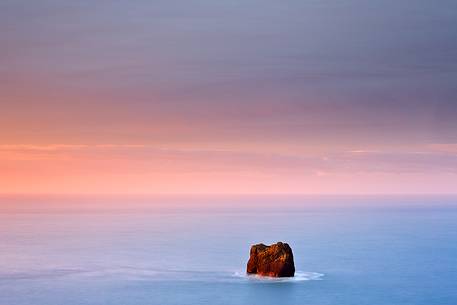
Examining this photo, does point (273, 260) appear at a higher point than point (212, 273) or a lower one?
lower

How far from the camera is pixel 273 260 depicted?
97.7 metres

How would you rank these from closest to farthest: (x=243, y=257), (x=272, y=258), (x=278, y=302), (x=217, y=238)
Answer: (x=278, y=302), (x=272, y=258), (x=243, y=257), (x=217, y=238)

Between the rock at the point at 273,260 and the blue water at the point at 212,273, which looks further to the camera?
the blue water at the point at 212,273

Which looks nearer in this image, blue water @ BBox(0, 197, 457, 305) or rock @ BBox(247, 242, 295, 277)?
rock @ BBox(247, 242, 295, 277)

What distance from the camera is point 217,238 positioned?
7702 inches

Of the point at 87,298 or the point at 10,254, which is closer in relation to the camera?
the point at 87,298

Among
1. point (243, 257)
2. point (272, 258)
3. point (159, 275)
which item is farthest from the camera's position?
point (243, 257)

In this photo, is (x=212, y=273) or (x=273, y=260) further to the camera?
(x=212, y=273)

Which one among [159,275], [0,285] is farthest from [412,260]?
[0,285]

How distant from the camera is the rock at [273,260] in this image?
95.1m

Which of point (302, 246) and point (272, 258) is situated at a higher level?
point (302, 246)

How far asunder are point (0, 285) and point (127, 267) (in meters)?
27.2

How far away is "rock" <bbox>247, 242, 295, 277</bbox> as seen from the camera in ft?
312

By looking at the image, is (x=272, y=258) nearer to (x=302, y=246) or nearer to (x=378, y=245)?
(x=302, y=246)
